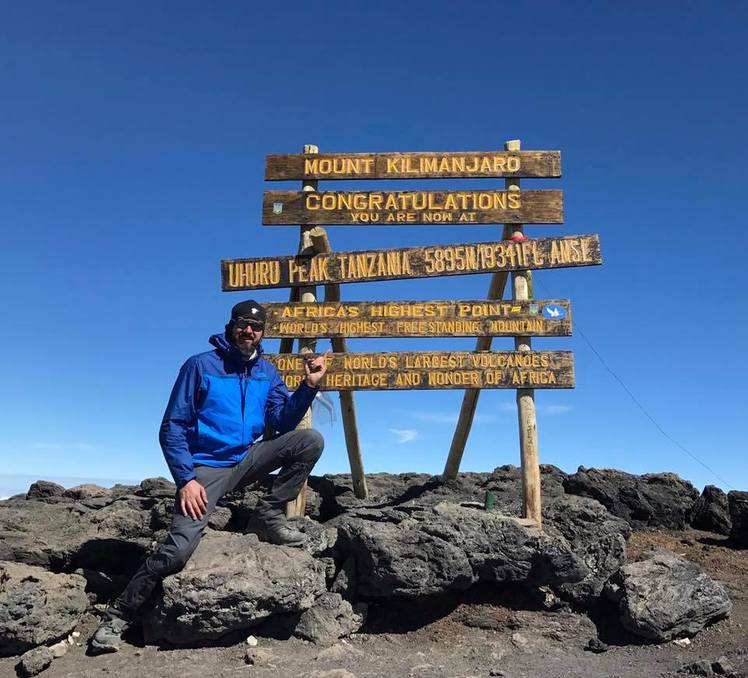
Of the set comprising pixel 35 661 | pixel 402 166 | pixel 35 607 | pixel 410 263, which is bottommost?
pixel 35 661

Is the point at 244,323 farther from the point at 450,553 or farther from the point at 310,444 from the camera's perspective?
the point at 450,553

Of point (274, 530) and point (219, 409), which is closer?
point (219, 409)

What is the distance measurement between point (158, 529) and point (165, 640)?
2113mm

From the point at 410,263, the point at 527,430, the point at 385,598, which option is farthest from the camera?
the point at 410,263

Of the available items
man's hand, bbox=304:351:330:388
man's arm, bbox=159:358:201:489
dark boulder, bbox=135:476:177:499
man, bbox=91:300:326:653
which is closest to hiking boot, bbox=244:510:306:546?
man, bbox=91:300:326:653

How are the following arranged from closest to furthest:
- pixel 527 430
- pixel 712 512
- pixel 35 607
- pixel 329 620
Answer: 1. pixel 35 607
2. pixel 329 620
3. pixel 527 430
4. pixel 712 512

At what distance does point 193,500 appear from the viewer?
6.55 m

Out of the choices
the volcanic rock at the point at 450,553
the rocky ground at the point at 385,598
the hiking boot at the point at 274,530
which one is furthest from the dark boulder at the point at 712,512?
the hiking boot at the point at 274,530

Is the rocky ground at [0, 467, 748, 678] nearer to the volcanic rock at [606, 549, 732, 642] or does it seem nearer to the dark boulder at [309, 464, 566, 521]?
the volcanic rock at [606, 549, 732, 642]

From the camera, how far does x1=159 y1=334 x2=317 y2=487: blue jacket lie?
6.68m

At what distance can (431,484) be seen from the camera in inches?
458

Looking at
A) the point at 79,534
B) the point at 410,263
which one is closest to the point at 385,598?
the point at 79,534

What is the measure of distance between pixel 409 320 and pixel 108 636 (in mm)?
5045

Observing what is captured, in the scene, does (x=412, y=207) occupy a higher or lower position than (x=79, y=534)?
higher
